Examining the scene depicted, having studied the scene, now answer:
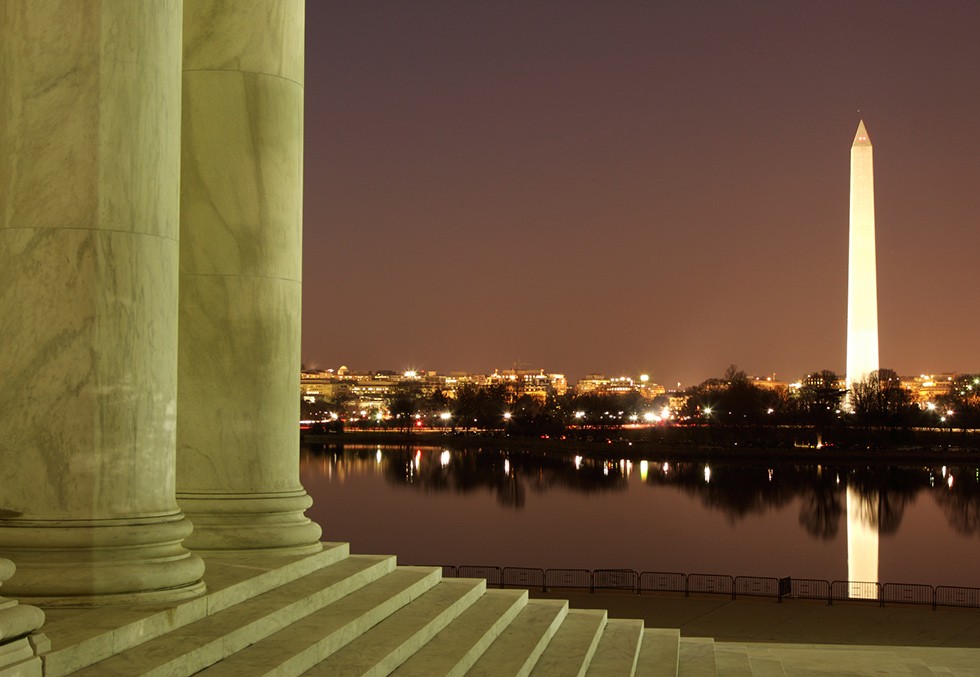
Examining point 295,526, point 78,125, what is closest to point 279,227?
point 295,526

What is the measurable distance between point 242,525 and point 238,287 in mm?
5990

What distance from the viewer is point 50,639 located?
730 inches

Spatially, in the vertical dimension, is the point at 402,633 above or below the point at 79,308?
below

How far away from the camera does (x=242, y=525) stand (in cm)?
2956

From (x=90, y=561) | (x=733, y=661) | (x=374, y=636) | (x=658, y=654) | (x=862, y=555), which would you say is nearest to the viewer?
(x=90, y=561)

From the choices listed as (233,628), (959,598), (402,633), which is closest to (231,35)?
(402,633)

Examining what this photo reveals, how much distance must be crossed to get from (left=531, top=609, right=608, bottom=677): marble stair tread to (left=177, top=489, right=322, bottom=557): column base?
6780 millimetres

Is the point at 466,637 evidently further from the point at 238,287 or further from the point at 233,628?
the point at 238,287

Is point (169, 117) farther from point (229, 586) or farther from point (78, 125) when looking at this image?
point (229, 586)

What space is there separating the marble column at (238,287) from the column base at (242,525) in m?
0.03

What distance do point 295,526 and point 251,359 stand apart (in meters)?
4.49

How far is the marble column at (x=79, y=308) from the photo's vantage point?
67.8ft

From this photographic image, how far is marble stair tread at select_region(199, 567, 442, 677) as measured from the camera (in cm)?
2136

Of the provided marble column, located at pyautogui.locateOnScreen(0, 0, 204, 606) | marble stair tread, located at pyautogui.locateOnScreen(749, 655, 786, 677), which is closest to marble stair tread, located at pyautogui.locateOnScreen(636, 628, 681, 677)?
marble stair tread, located at pyautogui.locateOnScreen(749, 655, 786, 677)
